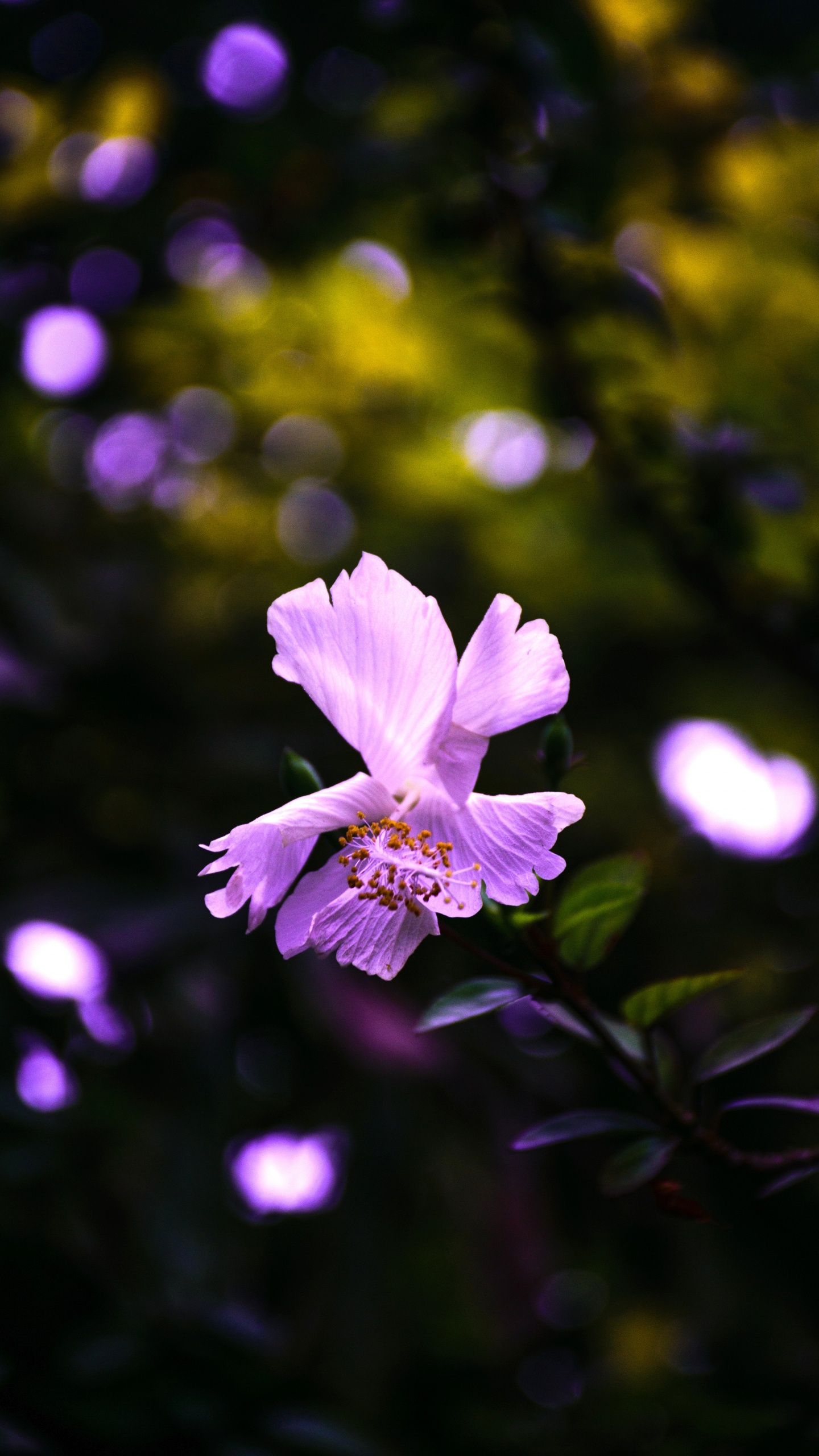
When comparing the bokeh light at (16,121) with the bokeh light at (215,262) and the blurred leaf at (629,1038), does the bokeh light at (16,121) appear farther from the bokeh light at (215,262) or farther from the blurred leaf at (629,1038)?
the blurred leaf at (629,1038)

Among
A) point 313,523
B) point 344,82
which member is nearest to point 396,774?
point 344,82

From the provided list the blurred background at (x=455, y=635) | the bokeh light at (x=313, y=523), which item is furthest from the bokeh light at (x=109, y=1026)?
the bokeh light at (x=313, y=523)

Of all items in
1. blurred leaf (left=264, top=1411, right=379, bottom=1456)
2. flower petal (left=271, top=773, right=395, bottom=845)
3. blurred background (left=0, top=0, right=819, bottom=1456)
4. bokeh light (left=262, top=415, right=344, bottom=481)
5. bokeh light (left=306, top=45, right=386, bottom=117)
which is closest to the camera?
flower petal (left=271, top=773, right=395, bottom=845)

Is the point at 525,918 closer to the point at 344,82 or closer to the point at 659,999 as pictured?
the point at 659,999

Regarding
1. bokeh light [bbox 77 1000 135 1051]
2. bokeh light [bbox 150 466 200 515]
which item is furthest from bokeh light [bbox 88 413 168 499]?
bokeh light [bbox 77 1000 135 1051]

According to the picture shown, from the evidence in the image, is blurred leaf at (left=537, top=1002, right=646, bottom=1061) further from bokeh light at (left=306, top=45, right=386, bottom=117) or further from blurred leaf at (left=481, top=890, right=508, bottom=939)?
bokeh light at (left=306, top=45, right=386, bottom=117)

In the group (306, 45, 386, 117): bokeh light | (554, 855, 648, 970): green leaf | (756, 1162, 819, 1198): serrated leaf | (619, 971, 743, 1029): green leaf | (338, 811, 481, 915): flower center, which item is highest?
(306, 45, 386, 117): bokeh light

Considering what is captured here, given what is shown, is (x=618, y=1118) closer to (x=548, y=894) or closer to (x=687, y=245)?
(x=548, y=894)
